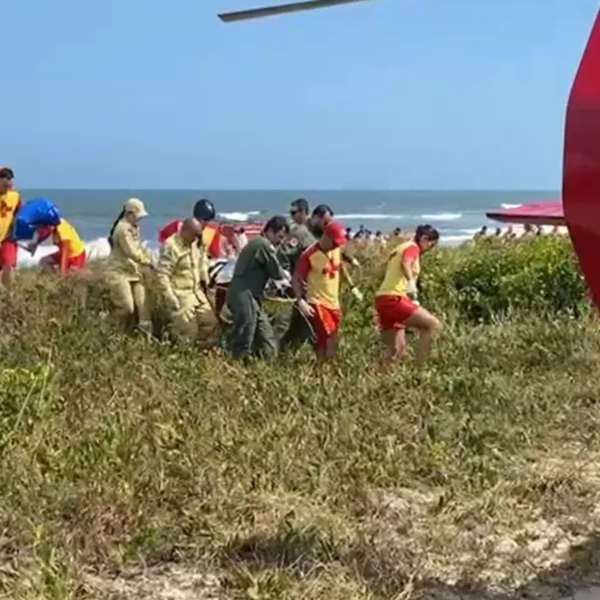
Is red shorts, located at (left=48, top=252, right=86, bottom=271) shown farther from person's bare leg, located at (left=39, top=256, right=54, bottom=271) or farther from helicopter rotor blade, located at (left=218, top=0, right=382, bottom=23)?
helicopter rotor blade, located at (left=218, top=0, right=382, bottom=23)

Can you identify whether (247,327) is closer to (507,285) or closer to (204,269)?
(204,269)

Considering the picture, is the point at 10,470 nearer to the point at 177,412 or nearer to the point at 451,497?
the point at 177,412

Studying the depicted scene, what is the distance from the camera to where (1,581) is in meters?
4.93

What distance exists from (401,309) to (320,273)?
2.84 feet

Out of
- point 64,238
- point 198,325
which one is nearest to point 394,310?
point 198,325

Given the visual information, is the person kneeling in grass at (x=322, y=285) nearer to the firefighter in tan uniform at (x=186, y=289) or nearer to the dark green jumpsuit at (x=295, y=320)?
the dark green jumpsuit at (x=295, y=320)

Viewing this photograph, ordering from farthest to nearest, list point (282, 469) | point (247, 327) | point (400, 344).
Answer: point (400, 344), point (247, 327), point (282, 469)

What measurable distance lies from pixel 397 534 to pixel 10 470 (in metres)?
2.09

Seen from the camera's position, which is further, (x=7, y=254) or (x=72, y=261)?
(x=72, y=261)

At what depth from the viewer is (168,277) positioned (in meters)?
11.3

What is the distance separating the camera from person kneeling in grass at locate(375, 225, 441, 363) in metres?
10.8

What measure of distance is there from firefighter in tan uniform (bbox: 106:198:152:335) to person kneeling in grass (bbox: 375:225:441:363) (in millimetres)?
2413

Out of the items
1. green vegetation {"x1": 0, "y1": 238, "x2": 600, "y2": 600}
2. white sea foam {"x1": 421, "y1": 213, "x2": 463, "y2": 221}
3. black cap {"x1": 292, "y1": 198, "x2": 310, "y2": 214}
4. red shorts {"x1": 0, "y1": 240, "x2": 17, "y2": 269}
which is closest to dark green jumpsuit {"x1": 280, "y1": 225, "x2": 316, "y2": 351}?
black cap {"x1": 292, "y1": 198, "x2": 310, "y2": 214}

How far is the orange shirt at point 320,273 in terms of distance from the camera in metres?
11.0
